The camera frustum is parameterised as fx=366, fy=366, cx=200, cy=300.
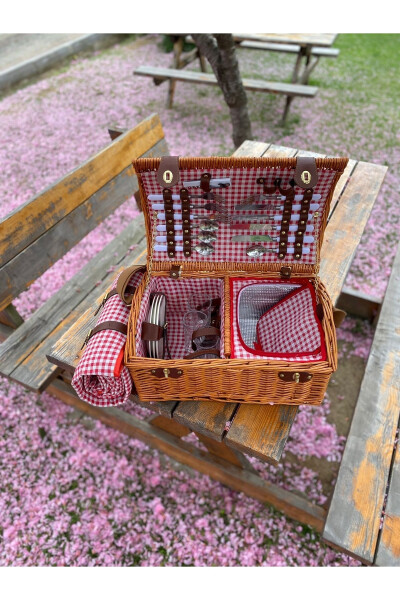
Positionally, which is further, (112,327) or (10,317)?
(10,317)

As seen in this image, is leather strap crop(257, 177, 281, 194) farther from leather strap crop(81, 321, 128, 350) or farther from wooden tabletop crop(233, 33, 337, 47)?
wooden tabletop crop(233, 33, 337, 47)

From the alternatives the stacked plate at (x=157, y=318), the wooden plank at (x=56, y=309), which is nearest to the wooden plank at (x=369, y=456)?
the stacked plate at (x=157, y=318)

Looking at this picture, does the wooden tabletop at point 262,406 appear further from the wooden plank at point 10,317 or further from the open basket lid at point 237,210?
the wooden plank at point 10,317

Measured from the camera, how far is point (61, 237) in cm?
272

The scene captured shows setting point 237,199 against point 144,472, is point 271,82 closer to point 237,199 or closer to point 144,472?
point 237,199

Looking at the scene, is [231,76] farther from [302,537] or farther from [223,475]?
[302,537]

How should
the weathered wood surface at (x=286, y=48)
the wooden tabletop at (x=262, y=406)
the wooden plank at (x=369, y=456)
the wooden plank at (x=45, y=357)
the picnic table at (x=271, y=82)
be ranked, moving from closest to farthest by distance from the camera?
1. the wooden tabletop at (x=262, y=406)
2. the wooden plank at (x=369, y=456)
3. the wooden plank at (x=45, y=357)
4. the picnic table at (x=271, y=82)
5. the weathered wood surface at (x=286, y=48)

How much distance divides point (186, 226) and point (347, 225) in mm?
1361

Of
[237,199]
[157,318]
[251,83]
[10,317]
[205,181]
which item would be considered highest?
[251,83]

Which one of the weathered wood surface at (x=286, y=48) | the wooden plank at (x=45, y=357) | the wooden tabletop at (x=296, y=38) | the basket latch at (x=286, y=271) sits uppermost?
the wooden tabletop at (x=296, y=38)

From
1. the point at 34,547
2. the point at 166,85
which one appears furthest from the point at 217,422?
the point at 166,85

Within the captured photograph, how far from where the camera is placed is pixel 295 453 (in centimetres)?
290

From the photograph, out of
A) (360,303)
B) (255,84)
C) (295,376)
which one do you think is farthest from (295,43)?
(295,376)

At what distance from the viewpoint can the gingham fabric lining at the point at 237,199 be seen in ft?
5.93
